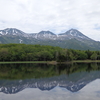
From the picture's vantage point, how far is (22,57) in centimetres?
13688

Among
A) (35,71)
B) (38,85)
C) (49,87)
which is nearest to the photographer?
(49,87)

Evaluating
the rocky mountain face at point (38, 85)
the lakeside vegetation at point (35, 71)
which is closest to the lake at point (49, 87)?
the rocky mountain face at point (38, 85)

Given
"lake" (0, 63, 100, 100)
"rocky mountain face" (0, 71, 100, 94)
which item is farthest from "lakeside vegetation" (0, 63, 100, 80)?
"rocky mountain face" (0, 71, 100, 94)

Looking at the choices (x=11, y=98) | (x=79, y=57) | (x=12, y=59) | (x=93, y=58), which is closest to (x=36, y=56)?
(x=12, y=59)

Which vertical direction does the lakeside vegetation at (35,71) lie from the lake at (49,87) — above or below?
below

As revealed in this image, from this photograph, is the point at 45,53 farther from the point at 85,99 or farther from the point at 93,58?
the point at 85,99

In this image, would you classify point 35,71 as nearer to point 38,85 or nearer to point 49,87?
point 38,85

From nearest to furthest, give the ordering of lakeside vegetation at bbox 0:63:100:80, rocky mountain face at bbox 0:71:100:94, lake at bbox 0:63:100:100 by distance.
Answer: lake at bbox 0:63:100:100
rocky mountain face at bbox 0:71:100:94
lakeside vegetation at bbox 0:63:100:80

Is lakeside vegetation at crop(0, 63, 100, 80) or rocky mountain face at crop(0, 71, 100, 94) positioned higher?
rocky mountain face at crop(0, 71, 100, 94)

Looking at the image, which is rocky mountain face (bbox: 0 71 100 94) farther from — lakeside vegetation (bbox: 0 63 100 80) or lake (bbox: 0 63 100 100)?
lakeside vegetation (bbox: 0 63 100 80)

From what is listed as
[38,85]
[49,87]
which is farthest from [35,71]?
[49,87]

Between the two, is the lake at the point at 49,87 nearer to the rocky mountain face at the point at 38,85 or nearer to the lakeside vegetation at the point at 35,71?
the rocky mountain face at the point at 38,85

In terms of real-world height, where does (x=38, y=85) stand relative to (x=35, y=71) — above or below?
above

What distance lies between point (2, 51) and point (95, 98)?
407ft
